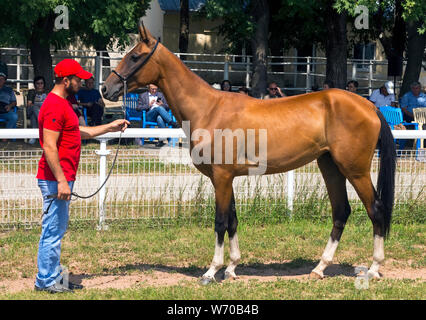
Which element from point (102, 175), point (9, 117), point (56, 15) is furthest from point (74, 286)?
point (56, 15)

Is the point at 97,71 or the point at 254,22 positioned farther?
the point at 254,22

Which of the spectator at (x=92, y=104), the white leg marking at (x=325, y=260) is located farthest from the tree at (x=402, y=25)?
the white leg marking at (x=325, y=260)

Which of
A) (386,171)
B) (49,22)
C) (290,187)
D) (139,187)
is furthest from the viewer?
(49,22)

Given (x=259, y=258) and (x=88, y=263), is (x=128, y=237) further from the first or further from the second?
(x=259, y=258)

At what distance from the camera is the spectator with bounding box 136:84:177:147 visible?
16.0 meters

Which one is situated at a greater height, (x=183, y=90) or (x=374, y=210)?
(x=183, y=90)

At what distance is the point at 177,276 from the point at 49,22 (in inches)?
450

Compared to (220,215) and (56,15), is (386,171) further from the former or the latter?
(56,15)

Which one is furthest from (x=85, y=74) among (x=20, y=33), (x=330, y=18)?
(x=330, y=18)

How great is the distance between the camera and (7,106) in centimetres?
1603

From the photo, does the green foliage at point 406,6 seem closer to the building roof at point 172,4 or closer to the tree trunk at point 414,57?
the tree trunk at point 414,57

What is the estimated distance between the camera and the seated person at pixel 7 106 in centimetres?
1605

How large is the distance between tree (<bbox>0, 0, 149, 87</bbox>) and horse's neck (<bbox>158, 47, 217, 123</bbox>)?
9.03 metres

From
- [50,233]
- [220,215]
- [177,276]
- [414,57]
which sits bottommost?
[177,276]
